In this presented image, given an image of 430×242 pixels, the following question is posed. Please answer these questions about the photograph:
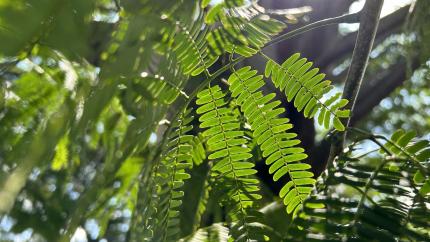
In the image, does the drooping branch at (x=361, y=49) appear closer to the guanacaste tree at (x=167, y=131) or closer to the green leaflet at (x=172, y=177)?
the guanacaste tree at (x=167, y=131)

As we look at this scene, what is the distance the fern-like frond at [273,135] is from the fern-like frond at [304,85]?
26mm

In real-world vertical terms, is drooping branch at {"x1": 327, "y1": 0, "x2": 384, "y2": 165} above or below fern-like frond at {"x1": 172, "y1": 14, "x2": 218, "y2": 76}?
above

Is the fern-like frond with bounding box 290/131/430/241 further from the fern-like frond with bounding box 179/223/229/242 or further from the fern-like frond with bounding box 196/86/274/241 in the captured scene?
the fern-like frond with bounding box 179/223/229/242

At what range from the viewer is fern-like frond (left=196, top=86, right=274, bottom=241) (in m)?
0.64

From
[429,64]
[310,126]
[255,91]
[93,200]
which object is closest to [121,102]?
[93,200]

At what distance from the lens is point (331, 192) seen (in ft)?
1.69

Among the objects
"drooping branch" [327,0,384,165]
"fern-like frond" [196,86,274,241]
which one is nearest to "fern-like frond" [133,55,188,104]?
"fern-like frond" [196,86,274,241]

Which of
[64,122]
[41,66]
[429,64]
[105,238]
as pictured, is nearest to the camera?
[64,122]

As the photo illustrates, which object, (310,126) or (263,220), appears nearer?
(263,220)

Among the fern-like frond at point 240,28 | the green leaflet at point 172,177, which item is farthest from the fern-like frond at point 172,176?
the fern-like frond at point 240,28

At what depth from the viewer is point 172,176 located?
59 centimetres

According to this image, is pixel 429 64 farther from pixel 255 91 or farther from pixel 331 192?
pixel 331 192

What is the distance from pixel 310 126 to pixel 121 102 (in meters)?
1.26

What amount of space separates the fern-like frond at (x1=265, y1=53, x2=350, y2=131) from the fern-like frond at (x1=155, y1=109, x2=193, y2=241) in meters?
0.12
